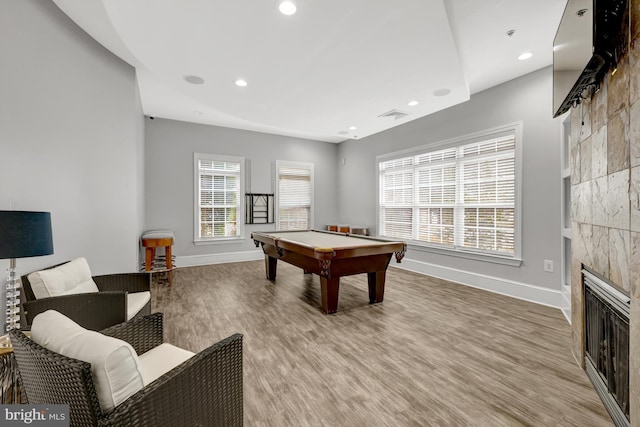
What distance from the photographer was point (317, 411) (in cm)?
167

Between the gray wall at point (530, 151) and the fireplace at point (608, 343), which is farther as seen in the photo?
the gray wall at point (530, 151)

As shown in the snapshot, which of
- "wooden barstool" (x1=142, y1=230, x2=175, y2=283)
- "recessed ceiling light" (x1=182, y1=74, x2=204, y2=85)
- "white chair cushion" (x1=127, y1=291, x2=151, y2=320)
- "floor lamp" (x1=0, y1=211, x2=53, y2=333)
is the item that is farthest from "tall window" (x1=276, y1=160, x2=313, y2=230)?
"floor lamp" (x1=0, y1=211, x2=53, y2=333)

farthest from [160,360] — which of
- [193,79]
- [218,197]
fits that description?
[218,197]

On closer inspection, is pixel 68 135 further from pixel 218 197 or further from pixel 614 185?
pixel 614 185

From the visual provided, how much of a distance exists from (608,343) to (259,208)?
5.85 meters

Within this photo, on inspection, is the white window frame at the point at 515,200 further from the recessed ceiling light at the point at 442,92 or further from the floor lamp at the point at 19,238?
the floor lamp at the point at 19,238

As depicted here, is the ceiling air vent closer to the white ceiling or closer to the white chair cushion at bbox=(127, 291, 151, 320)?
the white ceiling

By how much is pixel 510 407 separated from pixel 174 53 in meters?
4.02

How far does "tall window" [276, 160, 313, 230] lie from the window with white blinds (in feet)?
6.75

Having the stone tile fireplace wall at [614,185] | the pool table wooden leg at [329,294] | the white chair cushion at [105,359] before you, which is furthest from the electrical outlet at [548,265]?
the white chair cushion at [105,359]

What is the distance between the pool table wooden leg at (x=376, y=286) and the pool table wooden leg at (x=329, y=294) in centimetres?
57

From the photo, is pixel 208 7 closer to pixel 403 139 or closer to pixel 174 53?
pixel 174 53

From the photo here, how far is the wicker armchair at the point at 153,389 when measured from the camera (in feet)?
2.82

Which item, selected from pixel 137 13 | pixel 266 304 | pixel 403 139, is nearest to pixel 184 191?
pixel 266 304
